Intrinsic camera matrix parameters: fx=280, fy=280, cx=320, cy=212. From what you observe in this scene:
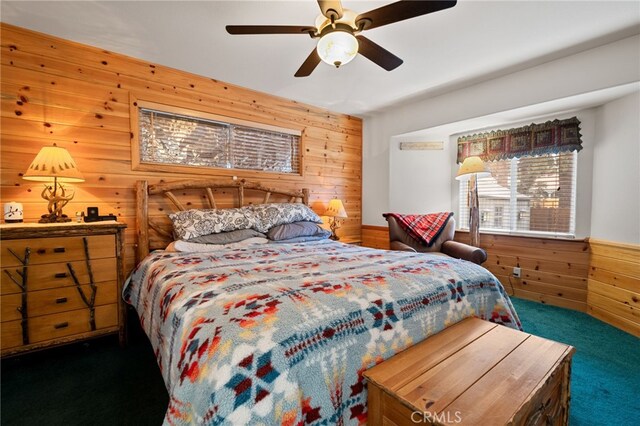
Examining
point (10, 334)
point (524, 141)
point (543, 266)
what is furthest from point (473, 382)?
point (524, 141)

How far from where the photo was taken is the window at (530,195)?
3.17m

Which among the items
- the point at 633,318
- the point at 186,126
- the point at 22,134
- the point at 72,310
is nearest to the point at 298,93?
the point at 186,126

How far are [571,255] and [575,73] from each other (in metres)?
1.82

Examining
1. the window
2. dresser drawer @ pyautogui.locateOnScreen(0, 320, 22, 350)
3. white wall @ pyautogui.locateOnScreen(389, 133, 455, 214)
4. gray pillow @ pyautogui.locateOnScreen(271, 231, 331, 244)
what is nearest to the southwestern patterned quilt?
dresser drawer @ pyautogui.locateOnScreen(0, 320, 22, 350)

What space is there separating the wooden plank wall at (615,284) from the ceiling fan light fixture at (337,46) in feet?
9.70

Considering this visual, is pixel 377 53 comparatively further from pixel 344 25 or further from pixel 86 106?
pixel 86 106

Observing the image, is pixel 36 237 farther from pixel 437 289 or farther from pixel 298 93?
pixel 298 93

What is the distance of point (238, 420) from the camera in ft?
2.61

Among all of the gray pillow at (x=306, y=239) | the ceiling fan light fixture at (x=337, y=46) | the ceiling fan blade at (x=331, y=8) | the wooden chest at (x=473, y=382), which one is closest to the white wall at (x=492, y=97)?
the gray pillow at (x=306, y=239)

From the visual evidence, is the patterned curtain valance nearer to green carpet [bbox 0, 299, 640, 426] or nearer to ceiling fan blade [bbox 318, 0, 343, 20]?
green carpet [bbox 0, 299, 640, 426]

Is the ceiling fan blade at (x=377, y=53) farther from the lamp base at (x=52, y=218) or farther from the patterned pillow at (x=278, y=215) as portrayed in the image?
the lamp base at (x=52, y=218)

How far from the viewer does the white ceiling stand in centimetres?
198

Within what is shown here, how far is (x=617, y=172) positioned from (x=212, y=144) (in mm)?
4087

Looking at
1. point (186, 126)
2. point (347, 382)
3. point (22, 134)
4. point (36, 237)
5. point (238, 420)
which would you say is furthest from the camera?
point (186, 126)
